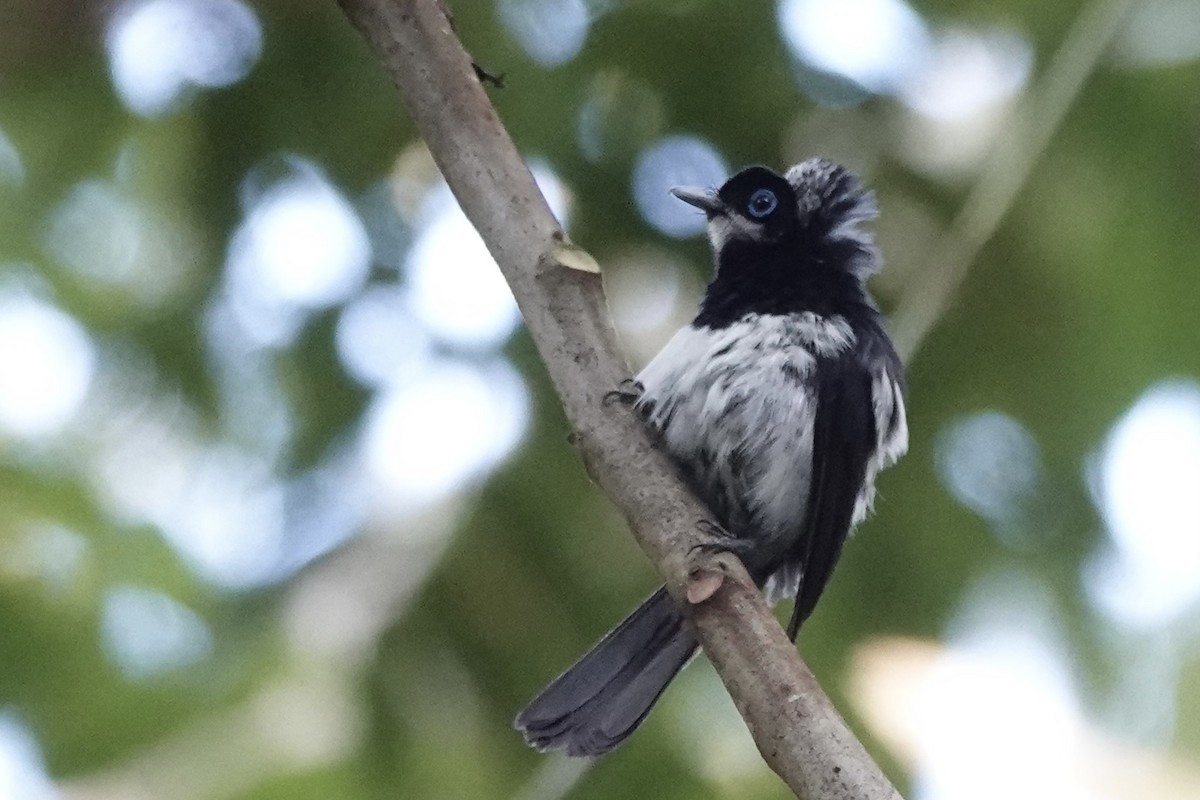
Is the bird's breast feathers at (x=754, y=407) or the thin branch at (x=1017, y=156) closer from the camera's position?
the bird's breast feathers at (x=754, y=407)

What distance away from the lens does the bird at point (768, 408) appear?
5.67ft

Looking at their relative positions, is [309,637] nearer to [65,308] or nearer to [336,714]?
[336,714]

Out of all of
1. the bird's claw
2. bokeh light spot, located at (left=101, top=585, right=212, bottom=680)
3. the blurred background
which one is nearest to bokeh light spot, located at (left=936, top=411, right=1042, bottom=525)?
the blurred background

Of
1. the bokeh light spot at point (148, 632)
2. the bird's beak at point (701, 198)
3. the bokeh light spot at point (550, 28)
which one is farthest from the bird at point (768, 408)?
the bokeh light spot at point (148, 632)

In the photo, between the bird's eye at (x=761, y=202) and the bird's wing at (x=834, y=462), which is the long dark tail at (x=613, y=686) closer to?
the bird's wing at (x=834, y=462)

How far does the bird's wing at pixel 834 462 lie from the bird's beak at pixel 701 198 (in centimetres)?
35

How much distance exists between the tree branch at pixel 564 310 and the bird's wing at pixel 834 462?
510 millimetres

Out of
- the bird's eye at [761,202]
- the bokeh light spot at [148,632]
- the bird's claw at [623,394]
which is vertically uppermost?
the bird's eye at [761,202]

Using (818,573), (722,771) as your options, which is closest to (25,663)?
(722,771)

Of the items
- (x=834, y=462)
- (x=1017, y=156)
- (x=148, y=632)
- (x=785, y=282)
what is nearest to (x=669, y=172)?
(x=785, y=282)

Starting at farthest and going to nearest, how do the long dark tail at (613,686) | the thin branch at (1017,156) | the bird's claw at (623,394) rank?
1. the thin branch at (1017,156)
2. the long dark tail at (613,686)
3. the bird's claw at (623,394)

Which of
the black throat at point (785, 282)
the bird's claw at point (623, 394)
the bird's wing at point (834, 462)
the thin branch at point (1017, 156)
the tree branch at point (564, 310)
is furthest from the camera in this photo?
the thin branch at point (1017, 156)

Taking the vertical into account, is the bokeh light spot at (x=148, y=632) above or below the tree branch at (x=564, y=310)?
below

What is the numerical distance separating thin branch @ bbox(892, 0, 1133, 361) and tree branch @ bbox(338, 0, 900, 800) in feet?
3.03
